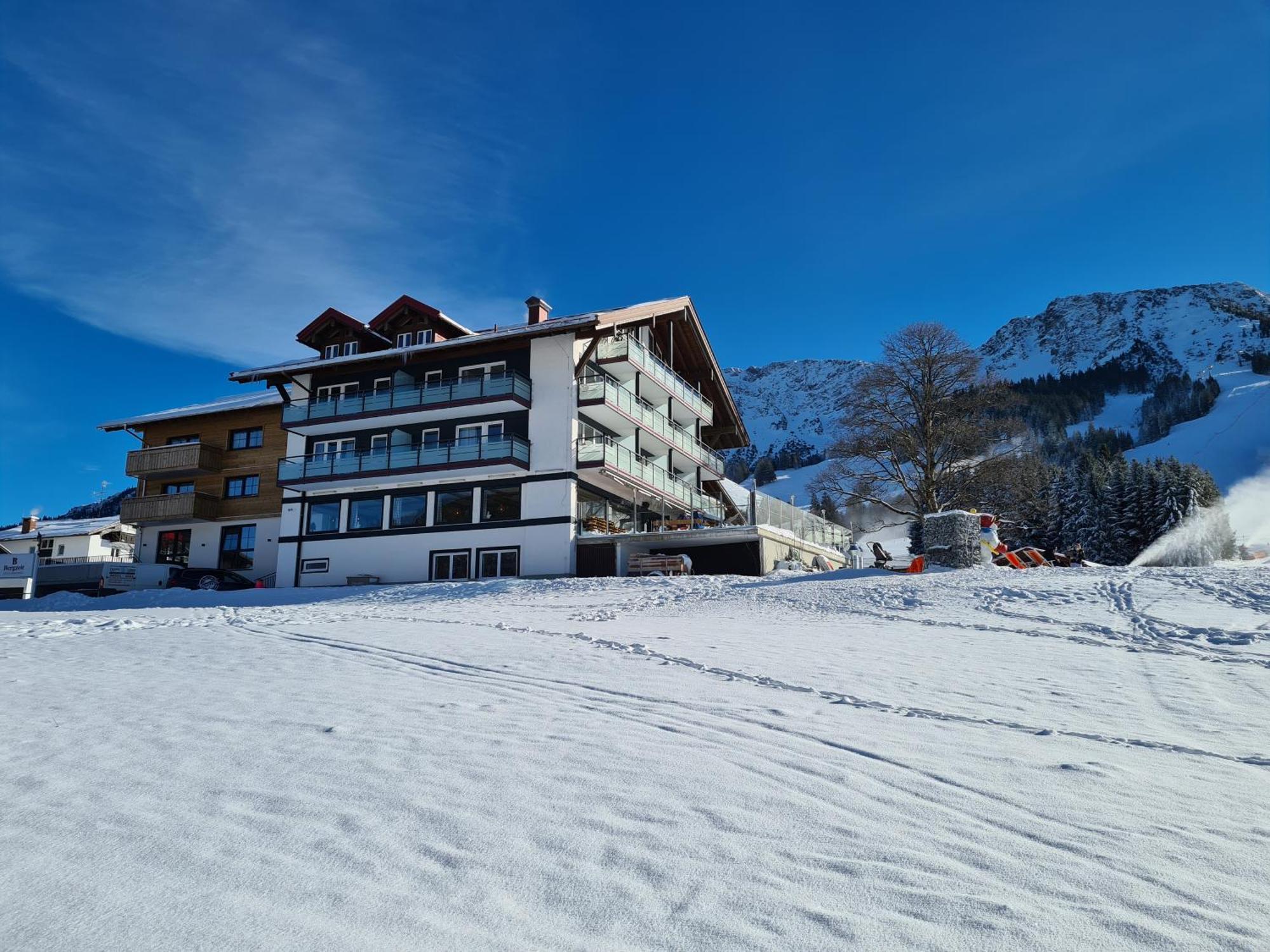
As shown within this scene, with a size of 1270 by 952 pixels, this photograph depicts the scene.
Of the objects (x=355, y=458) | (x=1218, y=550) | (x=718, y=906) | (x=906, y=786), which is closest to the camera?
(x=718, y=906)

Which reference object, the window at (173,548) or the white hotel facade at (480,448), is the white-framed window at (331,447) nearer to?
the white hotel facade at (480,448)

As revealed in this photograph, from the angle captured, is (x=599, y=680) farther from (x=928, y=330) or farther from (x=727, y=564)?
(x=928, y=330)

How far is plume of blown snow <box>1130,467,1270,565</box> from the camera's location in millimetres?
35750

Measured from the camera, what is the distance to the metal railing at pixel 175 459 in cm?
3825

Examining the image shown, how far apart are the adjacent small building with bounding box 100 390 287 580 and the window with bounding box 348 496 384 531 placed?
16.8 ft

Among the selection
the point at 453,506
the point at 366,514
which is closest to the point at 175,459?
the point at 366,514

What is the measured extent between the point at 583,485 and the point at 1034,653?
72.5 feet

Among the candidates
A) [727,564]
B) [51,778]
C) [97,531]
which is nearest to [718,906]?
[51,778]

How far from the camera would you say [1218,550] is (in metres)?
37.4

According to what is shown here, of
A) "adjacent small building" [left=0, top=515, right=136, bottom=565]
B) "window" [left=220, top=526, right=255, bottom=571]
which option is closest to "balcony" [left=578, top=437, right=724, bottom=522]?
"window" [left=220, top=526, right=255, bottom=571]

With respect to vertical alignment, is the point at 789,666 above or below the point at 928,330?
below

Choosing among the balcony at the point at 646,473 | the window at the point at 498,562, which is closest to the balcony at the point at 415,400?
the balcony at the point at 646,473

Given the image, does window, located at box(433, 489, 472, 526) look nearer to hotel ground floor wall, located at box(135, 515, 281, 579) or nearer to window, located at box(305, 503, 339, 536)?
window, located at box(305, 503, 339, 536)

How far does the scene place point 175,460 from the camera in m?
38.7
